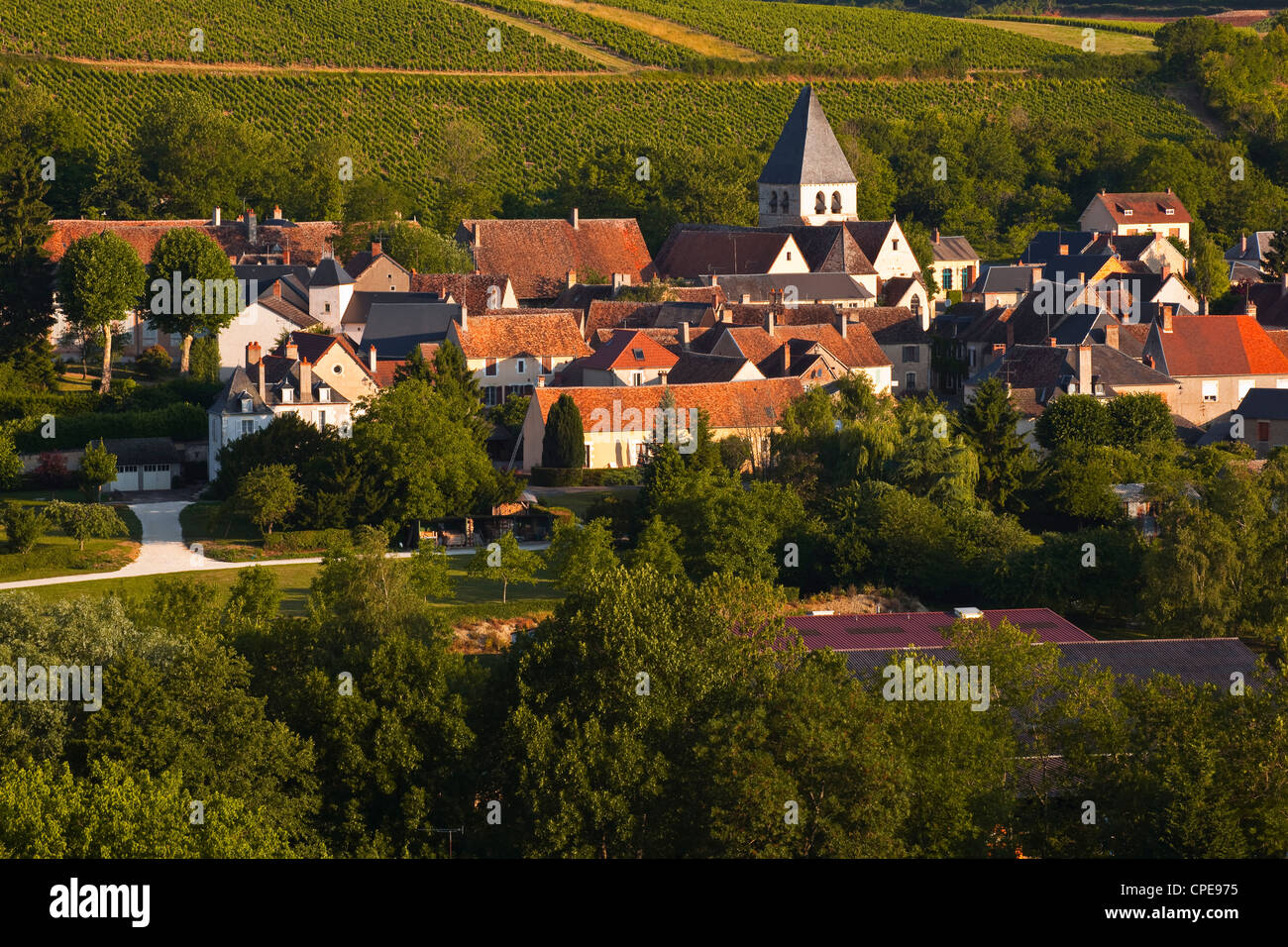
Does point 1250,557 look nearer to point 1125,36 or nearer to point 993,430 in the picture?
point 993,430

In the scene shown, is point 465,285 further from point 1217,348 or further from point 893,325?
point 1217,348

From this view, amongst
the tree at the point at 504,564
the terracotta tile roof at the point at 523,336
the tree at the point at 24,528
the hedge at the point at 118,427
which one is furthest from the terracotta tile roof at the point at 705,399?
the tree at the point at 24,528

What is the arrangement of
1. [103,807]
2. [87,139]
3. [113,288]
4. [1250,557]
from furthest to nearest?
[87,139], [113,288], [1250,557], [103,807]

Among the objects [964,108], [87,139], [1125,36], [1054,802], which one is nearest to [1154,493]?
[1054,802]

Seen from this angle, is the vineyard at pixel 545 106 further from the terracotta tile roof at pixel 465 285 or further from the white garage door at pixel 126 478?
the white garage door at pixel 126 478

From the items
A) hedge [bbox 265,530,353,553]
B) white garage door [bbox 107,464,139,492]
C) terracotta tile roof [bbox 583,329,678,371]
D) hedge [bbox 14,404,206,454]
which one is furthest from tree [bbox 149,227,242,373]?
A: hedge [bbox 265,530,353,553]

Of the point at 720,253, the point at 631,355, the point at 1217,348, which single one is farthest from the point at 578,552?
the point at 720,253
